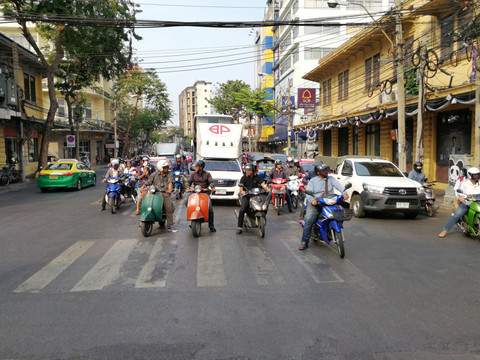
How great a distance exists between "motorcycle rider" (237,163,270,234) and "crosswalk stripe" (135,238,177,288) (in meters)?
1.66

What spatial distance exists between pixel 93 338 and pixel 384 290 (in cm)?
352

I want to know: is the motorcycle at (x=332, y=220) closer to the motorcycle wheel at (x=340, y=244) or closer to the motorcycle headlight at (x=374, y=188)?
the motorcycle wheel at (x=340, y=244)

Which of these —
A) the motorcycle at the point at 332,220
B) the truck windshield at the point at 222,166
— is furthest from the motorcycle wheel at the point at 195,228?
the truck windshield at the point at 222,166

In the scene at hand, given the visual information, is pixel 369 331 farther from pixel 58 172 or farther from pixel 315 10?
pixel 315 10

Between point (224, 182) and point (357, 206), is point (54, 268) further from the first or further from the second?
point (357, 206)

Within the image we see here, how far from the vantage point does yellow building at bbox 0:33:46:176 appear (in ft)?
79.3

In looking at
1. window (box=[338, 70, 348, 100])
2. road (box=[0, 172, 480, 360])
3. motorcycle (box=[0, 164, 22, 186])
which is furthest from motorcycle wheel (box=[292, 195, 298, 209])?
window (box=[338, 70, 348, 100])

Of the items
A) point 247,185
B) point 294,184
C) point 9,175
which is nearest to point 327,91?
point 294,184

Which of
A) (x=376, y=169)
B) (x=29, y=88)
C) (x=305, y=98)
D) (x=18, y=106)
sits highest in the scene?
(x=29, y=88)

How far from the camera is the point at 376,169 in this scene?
1225 centimetres

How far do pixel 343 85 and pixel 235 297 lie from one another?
26996 millimetres

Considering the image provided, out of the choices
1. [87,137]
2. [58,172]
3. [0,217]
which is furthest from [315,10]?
[0,217]

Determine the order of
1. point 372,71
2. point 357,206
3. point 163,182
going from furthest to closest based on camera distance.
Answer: point 372,71 < point 357,206 < point 163,182

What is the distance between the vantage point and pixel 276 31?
61.2 meters
